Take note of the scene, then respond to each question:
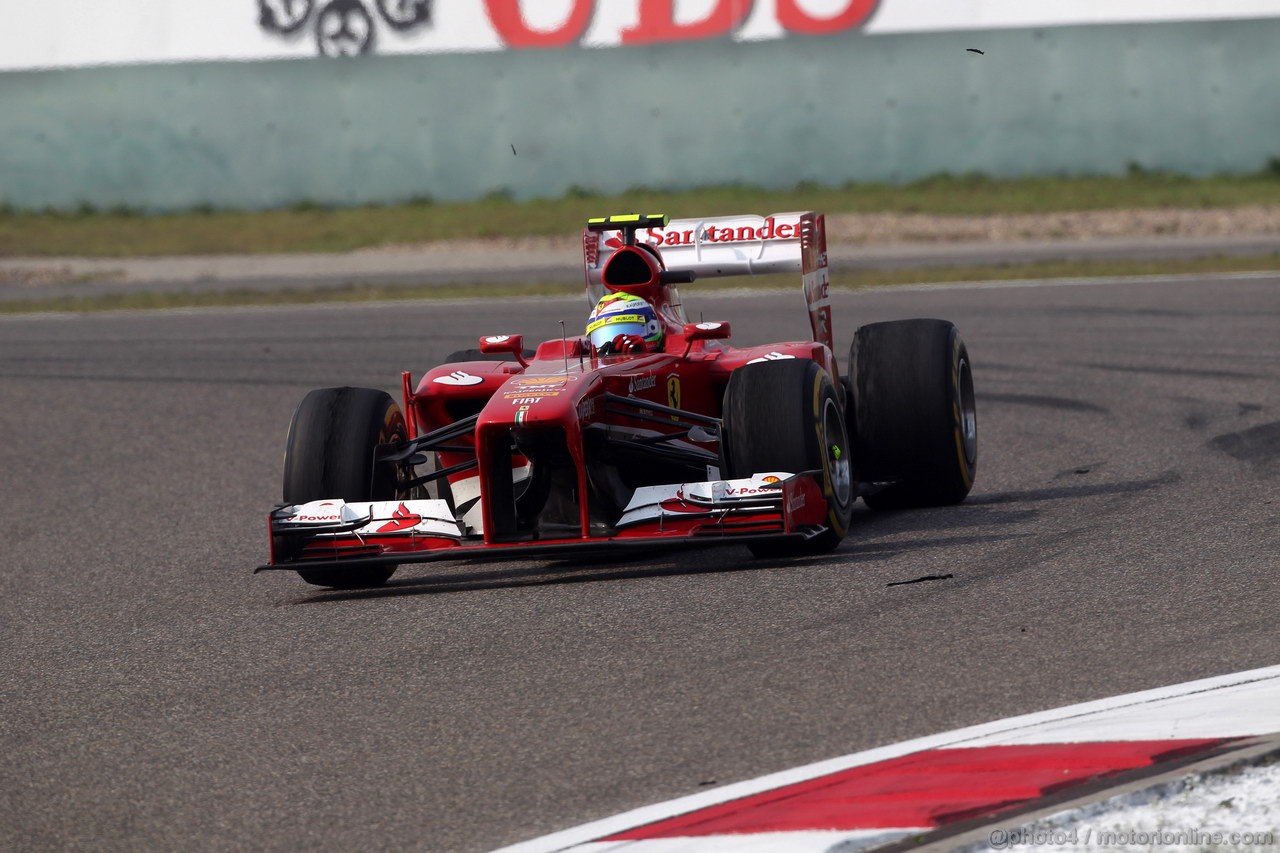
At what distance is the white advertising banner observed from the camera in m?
28.0

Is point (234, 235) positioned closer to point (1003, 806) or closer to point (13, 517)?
point (13, 517)

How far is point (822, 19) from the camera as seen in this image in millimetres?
Result: 28500

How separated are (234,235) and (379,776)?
1007 inches

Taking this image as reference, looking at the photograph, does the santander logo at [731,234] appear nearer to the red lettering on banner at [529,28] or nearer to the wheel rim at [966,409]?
the wheel rim at [966,409]

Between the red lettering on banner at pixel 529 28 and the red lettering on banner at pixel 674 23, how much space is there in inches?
28.7

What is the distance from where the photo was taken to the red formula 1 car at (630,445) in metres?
7.19

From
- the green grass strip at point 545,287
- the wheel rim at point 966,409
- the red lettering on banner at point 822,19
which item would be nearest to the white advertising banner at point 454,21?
the red lettering on banner at point 822,19

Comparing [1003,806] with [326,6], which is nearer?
[1003,806]

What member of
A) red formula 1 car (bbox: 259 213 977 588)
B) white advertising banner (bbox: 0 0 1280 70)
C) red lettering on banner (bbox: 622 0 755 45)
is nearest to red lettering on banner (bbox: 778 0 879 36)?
white advertising banner (bbox: 0 0 1280 70)

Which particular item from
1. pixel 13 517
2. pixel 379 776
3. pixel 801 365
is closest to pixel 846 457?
pixel 801 365

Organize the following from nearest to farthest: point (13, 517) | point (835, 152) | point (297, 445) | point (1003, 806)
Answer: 1. point (1003, 806)
2. point (297, 445)
3. point (13, 517)
4. point (835, 152)

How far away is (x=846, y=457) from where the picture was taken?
26.1 feet

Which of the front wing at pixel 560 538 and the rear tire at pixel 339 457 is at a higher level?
the rear tire at pixel 339 457

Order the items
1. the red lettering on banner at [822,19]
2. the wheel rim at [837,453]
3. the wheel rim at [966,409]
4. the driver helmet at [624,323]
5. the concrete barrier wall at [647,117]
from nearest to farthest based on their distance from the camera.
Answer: the wheel rim at [837,453]
the driver helmet at [624,323]
the wheel rim at [966,409]
the concrete barrier wall at [647,117]
the red lettering on banner at [822,19]
